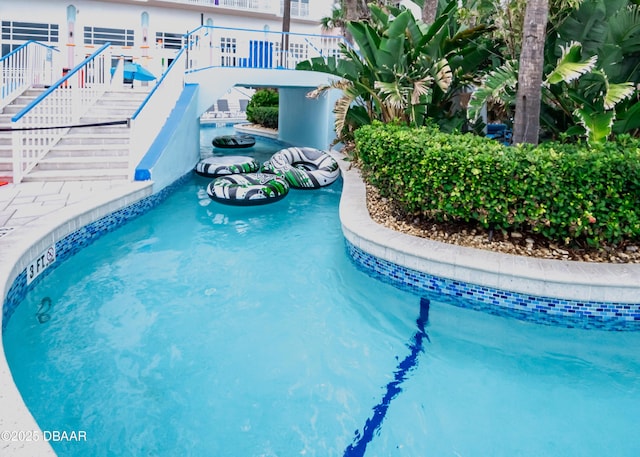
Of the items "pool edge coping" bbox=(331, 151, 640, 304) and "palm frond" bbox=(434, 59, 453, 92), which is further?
"palm frond" bbox=(434, 59, 453, 92)

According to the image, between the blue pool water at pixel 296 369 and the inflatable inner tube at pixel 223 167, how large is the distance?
17.5 feet

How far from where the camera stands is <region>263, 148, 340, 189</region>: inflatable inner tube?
11594mm

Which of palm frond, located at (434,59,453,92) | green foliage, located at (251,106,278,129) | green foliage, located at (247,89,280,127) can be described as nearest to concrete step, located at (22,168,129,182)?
palm frond, located at (434,59,453,92)

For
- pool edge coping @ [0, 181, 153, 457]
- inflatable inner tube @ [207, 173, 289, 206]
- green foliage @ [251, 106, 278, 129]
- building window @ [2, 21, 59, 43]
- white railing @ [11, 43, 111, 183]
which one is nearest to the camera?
pool edge coping @ [0, 181, 153, 457]

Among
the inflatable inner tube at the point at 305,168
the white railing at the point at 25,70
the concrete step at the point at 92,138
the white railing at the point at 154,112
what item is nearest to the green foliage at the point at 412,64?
the inflatable inner tube at the point at 305,168

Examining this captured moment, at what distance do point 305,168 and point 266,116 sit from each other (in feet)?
35.5

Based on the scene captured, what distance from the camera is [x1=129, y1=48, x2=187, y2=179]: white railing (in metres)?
9.20

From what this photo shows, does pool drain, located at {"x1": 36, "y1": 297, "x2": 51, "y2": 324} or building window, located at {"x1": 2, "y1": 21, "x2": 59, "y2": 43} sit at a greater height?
building window, located at {"x1": 2, "y1": 21, "x2": 59, "y2": 43}

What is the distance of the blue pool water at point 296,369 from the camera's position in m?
3.70

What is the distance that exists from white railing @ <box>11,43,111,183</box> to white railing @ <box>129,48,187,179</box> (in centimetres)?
112

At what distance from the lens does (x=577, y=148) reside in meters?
6.03

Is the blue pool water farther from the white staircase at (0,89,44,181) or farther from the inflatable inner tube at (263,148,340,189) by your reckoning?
the inflatable inner tube at (263,148,340,189)

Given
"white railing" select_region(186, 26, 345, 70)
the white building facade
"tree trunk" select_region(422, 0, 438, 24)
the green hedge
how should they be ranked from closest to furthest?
the green hedge, "tree trunk" select_region(422, 0, 438, 24), "white railing" select_region(186, 26, 345, 70), the white building facade

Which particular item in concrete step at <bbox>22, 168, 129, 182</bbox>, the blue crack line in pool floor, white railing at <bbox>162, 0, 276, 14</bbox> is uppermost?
white railing at <bbox>162, 0, 276, 14</bbox>
